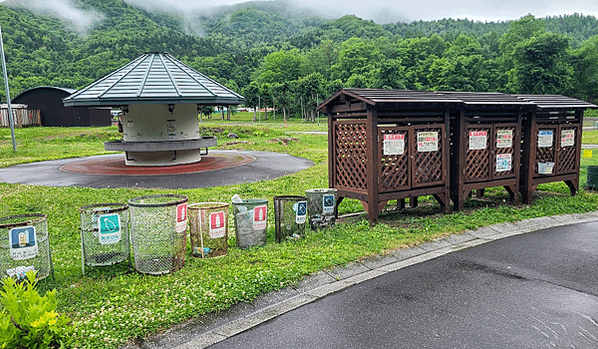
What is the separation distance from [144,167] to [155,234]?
1403 cm

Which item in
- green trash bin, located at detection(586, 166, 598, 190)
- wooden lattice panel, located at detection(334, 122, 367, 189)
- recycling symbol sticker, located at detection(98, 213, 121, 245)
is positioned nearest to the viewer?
recycling symbol sticker, located at detection(98, 213, 121, 245)

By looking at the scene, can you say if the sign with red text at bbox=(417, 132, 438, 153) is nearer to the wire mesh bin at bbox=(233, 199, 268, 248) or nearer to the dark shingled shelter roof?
the wire mesh bin at bbox=(233, 199, 268, 248)

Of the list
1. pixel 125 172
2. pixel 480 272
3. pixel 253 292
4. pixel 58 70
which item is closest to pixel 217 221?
pixel 253 292

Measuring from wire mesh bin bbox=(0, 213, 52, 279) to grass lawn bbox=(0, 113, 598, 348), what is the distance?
0.36 meters

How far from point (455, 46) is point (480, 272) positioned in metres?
109

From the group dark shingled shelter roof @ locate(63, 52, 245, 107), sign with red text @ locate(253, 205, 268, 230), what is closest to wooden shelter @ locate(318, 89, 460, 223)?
sign with red text @ locate(253, 205, 268, 230)

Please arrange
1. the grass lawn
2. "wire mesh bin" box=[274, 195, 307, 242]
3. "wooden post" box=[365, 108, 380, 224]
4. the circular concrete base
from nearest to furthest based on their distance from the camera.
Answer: the grass lawn → "wire mesh bin" box=[274, 195, 307, 242] → "wooden post" box=[365, 108, 380, 224] → the circular concrete base

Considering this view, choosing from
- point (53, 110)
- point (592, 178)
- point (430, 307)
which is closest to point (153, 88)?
point (592, 178)

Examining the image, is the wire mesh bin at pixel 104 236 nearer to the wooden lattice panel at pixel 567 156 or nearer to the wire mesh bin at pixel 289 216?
the wire mesh bin at pixel 289 216

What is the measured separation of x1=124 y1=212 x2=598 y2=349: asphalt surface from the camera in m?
4.44

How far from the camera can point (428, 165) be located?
9.48m

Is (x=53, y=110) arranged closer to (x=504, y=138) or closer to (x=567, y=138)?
(x=504, y=138)

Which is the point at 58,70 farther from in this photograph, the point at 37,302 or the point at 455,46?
the point at 37,302

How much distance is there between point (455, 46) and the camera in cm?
10550
